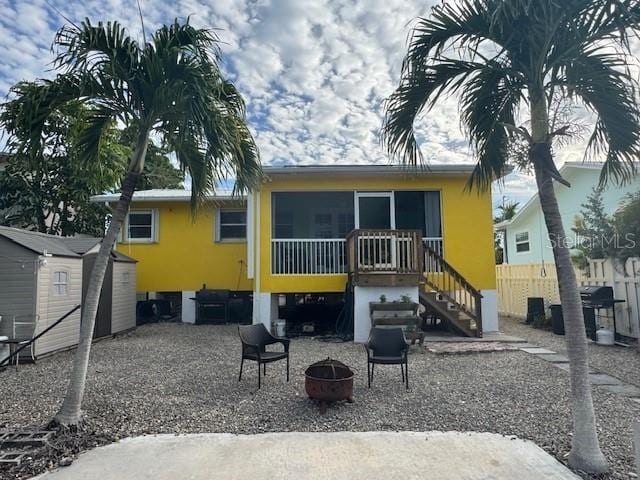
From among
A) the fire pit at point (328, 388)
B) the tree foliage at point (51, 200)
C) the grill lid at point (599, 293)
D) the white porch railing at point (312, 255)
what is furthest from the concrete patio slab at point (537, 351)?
the tree foliage at point (51, 200)

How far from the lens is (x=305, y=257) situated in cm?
1057

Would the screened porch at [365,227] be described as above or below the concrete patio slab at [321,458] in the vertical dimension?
above

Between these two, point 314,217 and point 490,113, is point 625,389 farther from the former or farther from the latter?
point 314,217

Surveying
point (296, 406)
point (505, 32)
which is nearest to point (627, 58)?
point (505, 32)

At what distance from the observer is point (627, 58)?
3576mm

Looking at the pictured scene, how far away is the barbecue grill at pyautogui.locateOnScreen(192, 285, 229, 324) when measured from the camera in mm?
11867

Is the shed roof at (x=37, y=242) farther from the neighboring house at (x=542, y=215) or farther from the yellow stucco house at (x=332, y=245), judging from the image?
the neighboring house at (x=542, y=215)

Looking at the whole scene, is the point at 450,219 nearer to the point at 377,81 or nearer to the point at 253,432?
the point at 377,81

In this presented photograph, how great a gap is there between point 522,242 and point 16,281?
18.5 meters

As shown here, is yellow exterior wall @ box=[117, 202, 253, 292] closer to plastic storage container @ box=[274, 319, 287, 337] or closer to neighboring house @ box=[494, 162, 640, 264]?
plastic storage container @ box=[274, 319, 287, 337]

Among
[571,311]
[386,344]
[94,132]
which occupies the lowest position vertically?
[386,344]

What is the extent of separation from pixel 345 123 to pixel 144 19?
21.2 ft

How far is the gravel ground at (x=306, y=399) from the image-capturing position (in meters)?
4.18

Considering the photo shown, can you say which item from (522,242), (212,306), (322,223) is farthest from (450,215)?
(522,242)
